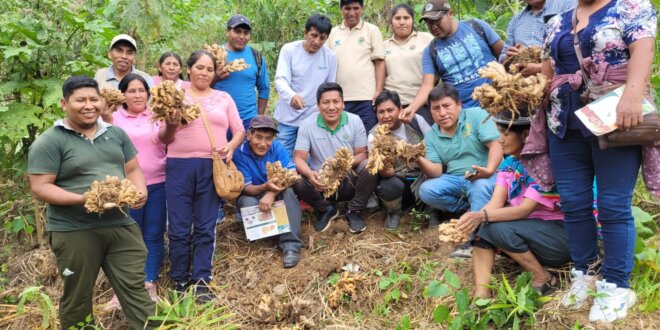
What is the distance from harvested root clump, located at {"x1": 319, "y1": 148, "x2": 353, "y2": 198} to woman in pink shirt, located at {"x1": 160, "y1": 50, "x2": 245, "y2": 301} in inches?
31.2

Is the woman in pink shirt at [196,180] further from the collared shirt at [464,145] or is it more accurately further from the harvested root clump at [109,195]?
the collared shirt at [464,145]

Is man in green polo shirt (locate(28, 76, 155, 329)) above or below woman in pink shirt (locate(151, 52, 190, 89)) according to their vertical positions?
below

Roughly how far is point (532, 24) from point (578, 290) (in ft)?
7.57

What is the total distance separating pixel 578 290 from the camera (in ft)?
10.4

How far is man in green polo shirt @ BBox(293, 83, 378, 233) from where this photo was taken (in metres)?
4.95

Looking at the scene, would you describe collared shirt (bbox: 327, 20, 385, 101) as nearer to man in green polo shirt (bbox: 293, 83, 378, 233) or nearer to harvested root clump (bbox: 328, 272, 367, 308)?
man in green polo shirt (bbox: 293, 83, 378, 233)

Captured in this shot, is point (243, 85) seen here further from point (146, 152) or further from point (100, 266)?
point (100, 266)

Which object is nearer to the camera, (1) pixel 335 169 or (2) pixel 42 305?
(2) pixel 42 305

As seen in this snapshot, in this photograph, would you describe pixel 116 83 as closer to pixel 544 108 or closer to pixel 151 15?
pixel 151 15

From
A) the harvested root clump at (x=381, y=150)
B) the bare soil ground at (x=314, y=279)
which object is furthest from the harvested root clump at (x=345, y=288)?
the harvested root clump at (x=381, y=150)

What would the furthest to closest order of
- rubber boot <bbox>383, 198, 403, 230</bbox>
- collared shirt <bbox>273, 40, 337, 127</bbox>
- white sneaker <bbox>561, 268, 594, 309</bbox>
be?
collared shirt <bbox>273, 40, 337, 127</bbox>
rubber boot <bbox>383, 198, 403, 230</bbox>
white sneaker <bbox>561, 268, 594, 309</bbox>

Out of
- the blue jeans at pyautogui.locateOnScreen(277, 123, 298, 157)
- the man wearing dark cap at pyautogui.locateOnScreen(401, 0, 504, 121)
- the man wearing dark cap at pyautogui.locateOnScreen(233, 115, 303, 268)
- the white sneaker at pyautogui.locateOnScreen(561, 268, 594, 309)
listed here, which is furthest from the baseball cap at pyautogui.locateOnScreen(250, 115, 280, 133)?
the white sneaker at pyautogui.locateOnScreen(561, 268, 594, 309)

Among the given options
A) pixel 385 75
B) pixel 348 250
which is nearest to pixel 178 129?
pixel 348 250

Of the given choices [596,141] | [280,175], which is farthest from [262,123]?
[596,141]
